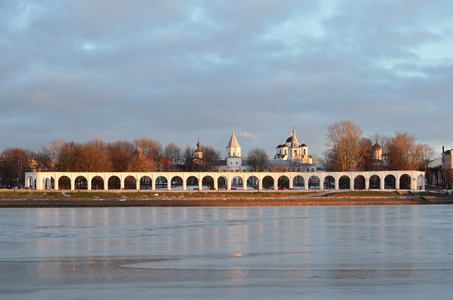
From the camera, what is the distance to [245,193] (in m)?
74.1

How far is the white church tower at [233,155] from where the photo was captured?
15212 cm

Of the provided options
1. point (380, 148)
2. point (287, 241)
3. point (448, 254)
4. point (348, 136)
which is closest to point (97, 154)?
point (348, 136)

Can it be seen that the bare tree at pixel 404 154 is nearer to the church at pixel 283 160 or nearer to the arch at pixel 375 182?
the arch at pixel 375 182

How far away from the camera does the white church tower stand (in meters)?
152

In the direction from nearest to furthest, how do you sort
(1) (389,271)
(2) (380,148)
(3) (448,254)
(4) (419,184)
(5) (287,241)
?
(1) (389,271)
(3) (448,254)
(5) (287,241)
(4) (419,184)
(2) (380,148)

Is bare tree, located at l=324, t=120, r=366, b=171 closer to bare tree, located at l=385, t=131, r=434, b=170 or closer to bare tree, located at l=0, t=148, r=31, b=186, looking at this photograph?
bare tree, located at l=385, t=131, r=434, b=170

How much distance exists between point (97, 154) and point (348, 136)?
135 ft

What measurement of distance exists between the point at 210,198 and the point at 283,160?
302 ft

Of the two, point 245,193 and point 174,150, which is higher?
point 174,150

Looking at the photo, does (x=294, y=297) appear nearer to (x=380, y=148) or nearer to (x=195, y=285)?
(x=195, y=285)

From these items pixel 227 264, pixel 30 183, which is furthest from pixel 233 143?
pixel 227 264

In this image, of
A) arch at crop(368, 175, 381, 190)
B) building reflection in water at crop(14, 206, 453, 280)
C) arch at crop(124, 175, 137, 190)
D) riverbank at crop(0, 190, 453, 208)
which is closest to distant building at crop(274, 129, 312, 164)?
arch at crop(368, 175, 381, 190)

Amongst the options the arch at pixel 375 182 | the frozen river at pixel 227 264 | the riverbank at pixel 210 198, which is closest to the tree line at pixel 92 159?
the riverbank at pixel 210 198

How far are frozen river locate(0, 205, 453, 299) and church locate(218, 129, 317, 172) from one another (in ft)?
360
